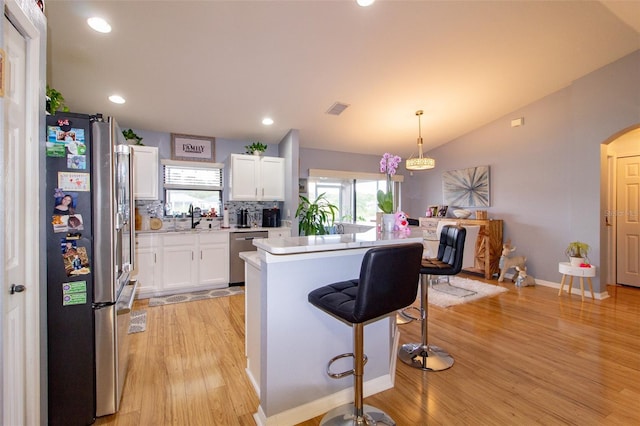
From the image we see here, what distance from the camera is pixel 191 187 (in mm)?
4578

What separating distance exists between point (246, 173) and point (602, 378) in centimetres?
445

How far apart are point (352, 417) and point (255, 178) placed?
3.70 m

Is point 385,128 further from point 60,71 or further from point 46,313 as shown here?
point 46,313

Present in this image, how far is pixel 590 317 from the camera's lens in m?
3.18

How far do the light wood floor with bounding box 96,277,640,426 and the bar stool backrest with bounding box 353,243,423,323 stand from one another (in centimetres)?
81

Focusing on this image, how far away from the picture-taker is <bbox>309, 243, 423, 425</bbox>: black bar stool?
1.30 meters

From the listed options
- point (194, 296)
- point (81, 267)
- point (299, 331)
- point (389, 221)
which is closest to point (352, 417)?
point (299, 331)

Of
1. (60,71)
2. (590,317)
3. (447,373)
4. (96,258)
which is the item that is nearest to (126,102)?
(60,71)

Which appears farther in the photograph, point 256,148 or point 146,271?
point 256,148

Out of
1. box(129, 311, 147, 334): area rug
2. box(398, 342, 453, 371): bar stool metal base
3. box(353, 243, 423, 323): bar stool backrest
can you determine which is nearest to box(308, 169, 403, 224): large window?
box(129, 311, 147, 334): area rug

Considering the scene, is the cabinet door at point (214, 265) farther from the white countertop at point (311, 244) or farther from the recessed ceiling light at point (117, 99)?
the white countertop at point (311, 244)

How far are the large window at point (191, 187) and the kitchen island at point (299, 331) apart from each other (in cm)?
317

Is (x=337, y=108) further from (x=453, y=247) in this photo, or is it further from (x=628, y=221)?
(x=628, y=221)

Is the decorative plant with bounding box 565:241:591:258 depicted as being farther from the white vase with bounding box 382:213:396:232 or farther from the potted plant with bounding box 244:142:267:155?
the potted plant with bounding box 244:142:267:155
